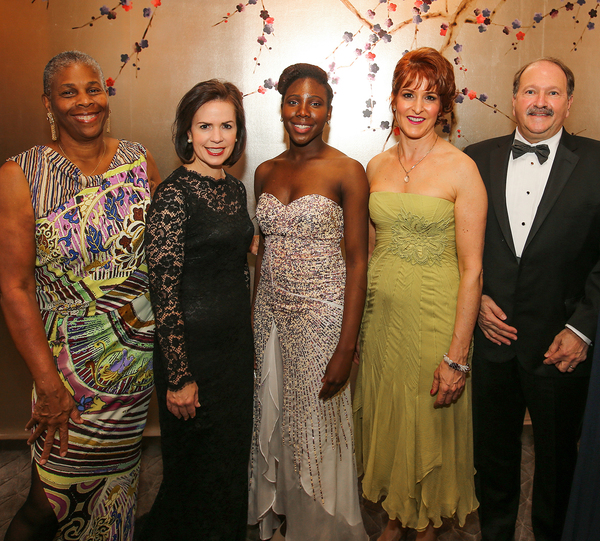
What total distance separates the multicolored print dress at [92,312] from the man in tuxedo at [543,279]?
1.41 metres

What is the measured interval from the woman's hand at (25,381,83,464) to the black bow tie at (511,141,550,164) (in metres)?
1.97

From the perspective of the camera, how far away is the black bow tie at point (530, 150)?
179 cm


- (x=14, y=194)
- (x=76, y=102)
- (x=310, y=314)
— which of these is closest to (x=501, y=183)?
(x=310, y=314)

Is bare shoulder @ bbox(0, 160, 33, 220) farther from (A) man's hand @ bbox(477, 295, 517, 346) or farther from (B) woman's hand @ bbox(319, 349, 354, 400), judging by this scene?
(A) man's hand @ bbox(477, 295, 517, 346)

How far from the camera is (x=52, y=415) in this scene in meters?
1.60

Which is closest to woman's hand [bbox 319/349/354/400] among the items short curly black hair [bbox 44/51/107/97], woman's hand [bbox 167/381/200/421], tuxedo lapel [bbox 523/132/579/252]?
woman's hand [bbox 167/381/200/421]

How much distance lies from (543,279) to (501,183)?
0.42m

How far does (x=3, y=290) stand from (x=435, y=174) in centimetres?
162

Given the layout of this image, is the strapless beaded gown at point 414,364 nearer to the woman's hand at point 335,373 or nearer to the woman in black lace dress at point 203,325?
the woman's hand at point 335,373

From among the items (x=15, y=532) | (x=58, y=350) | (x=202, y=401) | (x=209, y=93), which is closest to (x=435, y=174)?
(x=209, y=93)

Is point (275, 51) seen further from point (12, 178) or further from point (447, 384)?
point (447, 384)

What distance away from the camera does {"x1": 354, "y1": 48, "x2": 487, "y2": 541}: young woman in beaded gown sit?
1.73 meters

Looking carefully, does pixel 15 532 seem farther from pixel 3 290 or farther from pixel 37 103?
pixel 37 103

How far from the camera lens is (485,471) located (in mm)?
2014
